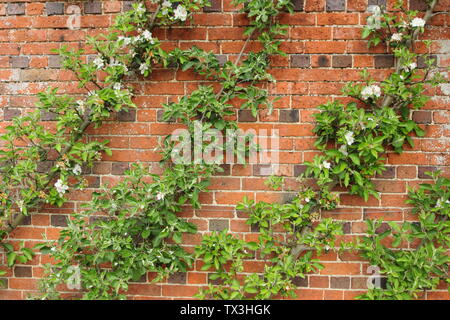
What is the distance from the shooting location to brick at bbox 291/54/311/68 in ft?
7.13

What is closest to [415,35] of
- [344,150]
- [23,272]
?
[344,150]

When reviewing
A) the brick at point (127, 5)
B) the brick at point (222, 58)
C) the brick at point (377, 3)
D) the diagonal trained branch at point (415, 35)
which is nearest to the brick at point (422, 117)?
the diagonal trained branch at point (415, 35)

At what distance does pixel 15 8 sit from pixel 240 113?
59.8 inches

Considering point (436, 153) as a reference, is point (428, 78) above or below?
above

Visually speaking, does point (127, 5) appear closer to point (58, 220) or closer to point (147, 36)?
point (147, 36)

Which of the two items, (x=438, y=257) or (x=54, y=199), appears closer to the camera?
(x=438, y=257)

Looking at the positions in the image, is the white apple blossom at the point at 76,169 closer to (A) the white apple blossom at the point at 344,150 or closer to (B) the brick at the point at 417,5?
(A) the white apple blossom at the point at 344,150

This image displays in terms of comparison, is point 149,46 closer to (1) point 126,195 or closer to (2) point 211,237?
(1) point 126,195

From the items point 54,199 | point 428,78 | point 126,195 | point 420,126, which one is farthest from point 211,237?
point 428,78

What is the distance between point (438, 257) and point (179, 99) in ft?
5.63

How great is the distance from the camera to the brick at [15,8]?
2.28 meters

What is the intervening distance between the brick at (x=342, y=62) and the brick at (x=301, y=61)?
15cm

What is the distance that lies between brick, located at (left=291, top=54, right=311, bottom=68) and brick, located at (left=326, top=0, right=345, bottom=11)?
11.9 inches

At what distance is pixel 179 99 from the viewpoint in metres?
2.21
